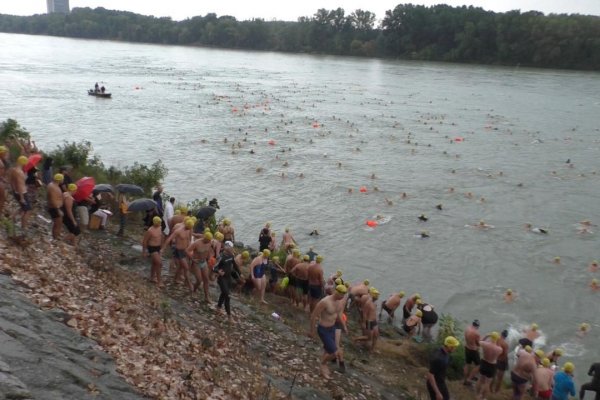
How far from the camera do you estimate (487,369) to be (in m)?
12.0

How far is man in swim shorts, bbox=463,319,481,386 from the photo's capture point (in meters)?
12.6

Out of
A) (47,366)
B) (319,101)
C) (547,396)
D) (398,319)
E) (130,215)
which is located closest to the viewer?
(47,366)

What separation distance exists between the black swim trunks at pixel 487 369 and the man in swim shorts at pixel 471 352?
1.83 ft

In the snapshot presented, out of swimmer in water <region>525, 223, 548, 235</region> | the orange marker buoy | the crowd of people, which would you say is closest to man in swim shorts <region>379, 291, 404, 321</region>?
the crowd of people

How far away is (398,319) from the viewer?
53.8 feet

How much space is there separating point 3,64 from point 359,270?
3084 inches

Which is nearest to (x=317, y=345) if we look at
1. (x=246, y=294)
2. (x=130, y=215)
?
(x=246, y=294)

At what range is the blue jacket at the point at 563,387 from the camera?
11.7m

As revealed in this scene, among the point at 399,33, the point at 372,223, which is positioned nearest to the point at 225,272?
the point at 372,223

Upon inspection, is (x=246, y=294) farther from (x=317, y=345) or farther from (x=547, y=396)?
(x=547, y=396)

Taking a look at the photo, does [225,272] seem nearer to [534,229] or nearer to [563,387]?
[563,387]

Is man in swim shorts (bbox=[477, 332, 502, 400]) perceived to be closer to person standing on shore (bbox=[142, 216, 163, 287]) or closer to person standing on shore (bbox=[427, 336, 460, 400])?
person standing on shore (bbox=[427, 336, 460, 400])

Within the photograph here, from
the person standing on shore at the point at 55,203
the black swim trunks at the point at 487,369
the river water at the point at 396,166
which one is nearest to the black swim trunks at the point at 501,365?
the black swim trunks at the point at 487,369

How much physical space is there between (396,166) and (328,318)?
24.7 metres
